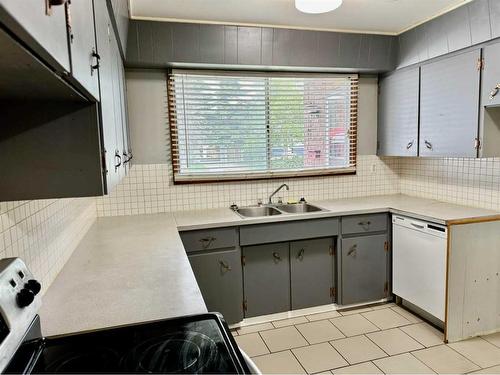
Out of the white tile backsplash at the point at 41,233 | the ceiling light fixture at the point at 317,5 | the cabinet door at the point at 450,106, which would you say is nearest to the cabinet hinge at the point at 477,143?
the cabinet door at the point at 450,106

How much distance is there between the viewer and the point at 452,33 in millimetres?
2637

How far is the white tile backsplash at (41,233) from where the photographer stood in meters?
1.21

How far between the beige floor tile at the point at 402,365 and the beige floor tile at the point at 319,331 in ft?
1.32

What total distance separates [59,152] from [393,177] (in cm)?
340

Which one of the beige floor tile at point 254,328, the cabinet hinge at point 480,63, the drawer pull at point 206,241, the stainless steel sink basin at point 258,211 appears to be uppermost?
the cabinet hinge at point 480,63

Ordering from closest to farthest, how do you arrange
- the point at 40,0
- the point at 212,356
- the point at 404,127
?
the point at 40,0 → the point at 212,356 → the point at 404,127

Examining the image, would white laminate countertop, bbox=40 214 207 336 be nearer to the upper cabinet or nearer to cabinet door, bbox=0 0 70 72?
the upper cabinet

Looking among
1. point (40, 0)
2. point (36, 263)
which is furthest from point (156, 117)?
point (40, 0)

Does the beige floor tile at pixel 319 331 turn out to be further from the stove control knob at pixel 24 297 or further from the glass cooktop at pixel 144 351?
the stove control knob at pixel 24 297

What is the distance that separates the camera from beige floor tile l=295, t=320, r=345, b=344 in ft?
8.66

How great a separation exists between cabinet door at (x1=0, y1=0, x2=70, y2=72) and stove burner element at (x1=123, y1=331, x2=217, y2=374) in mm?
774

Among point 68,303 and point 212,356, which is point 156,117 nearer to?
point 68,303

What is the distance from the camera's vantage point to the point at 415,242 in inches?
109

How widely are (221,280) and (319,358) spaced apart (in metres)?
0.90
